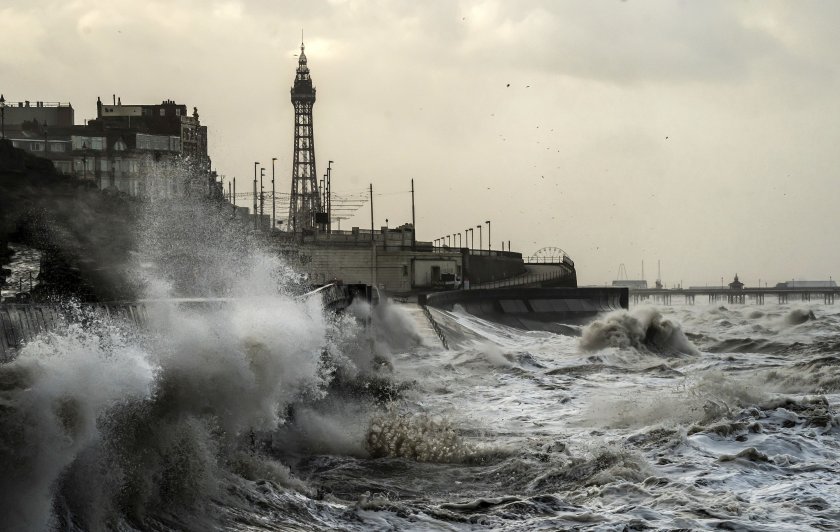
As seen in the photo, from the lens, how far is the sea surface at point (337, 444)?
873cm

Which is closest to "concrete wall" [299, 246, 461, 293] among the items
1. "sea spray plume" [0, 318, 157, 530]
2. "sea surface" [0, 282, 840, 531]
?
"sea surface" [0, 282, 840, 531]

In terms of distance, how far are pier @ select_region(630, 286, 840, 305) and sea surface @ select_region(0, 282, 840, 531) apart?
135761mm

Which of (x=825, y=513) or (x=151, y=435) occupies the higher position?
(x=151, y=435)

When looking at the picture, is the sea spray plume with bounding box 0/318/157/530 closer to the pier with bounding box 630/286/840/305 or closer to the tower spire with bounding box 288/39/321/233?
the tower spire with bounding box 288/39/321/233

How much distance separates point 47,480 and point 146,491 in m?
1.69

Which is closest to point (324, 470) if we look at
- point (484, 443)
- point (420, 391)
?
point (484, 443)

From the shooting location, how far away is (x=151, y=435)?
1021 centimetres

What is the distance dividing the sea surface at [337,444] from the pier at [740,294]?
445 feet

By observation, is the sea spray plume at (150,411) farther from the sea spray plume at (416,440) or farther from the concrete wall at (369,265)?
the concrete wall at (369,265)

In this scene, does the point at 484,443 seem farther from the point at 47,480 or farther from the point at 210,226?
the point at 210,226

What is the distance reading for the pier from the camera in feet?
514

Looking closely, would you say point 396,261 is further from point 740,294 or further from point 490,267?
point 740,294

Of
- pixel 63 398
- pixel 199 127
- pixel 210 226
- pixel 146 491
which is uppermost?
pixel 199 127

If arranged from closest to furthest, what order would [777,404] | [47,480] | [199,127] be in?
1. [47,480]
2. [777,404]
3. [199,127]
